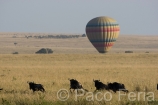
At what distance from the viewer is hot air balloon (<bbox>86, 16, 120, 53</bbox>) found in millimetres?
79938

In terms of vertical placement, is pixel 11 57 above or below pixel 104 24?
below

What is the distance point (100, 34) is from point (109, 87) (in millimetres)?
61128

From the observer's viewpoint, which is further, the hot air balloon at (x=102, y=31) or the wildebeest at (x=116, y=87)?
the hot air balloon at (x=102, y=31)

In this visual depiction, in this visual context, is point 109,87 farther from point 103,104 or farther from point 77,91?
point 103,104

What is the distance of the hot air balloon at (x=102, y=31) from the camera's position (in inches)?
3147

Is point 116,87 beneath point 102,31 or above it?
beneath

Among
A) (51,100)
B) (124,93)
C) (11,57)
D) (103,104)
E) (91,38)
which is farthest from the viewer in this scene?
(91,38)

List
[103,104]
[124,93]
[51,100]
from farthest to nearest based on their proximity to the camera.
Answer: [124,93], [51,100], [103,104]

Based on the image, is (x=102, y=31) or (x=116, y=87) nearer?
(x=116, y=87)

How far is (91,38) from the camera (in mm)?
81875

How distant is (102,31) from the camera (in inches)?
3147

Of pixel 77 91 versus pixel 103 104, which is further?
pixel 77 91

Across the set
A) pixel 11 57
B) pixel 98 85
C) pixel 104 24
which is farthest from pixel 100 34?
pixel 98 85

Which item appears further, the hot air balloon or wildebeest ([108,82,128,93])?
the hot air balloon
